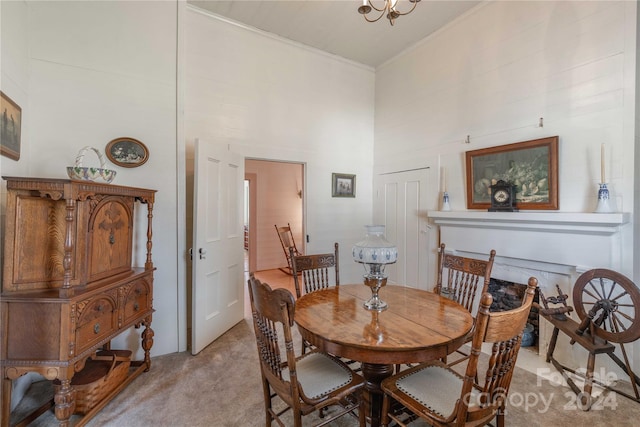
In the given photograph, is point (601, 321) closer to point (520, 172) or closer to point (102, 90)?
point (520, 172)

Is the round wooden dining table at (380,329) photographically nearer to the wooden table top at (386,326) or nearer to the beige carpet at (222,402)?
the wooden table top at (386,326)

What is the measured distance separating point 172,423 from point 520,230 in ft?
10.6

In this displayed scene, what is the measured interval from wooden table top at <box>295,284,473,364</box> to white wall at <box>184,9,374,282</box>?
2264 mm

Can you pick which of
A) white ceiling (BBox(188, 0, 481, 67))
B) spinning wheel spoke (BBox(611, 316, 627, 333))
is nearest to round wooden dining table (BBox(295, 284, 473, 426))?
spinning wheel spoke (BBox(611, 316, 627, 333))

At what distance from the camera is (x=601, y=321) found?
2.11m

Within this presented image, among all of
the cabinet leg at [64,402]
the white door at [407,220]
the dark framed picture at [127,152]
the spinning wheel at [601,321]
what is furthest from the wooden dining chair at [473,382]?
the dark framed picture at [127,152]

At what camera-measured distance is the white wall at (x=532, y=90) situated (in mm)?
2268

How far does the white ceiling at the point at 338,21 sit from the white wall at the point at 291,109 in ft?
0.53

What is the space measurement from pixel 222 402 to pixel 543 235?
3.00 metres

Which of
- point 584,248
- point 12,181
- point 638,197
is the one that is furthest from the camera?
point 584,248

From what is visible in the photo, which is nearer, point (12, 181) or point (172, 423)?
point (12, 181)

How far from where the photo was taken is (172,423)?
1870mm

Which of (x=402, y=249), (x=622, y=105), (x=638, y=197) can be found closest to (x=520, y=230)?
(x=638, y=197)

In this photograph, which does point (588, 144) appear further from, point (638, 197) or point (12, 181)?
point (12, 181)
